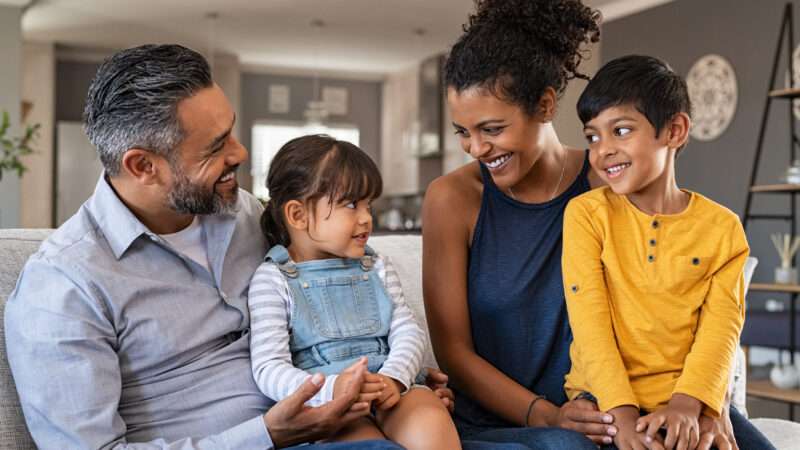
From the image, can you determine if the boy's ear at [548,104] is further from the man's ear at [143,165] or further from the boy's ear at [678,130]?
the man's ear at [143,165]

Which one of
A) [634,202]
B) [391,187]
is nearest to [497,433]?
[634,202]

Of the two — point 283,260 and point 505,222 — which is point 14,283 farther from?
point 505,222

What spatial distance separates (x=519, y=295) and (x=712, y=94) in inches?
216

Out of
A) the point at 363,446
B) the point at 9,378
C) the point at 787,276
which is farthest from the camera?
the point at 787,276

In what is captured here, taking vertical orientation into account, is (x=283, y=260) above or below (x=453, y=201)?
below

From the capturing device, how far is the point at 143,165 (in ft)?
5.15

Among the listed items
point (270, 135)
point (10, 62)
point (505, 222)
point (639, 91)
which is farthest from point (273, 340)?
point (270, 135)

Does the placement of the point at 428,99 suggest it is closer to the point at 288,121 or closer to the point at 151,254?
the point at 288,121

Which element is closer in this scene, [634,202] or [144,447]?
[144,447]

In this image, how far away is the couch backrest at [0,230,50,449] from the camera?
1426mm

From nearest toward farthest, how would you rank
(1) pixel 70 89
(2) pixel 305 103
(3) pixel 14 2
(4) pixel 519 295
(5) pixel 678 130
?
(5) pixel 678 130 < (4) pixel 519 295 < (3) pixel 14 2 < (1) pixel 70 89 < (2) pixel 305 103

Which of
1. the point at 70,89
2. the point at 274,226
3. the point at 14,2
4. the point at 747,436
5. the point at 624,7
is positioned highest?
the point at 624,7

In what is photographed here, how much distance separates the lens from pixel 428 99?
32.0 ft

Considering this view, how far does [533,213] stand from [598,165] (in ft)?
0.70
